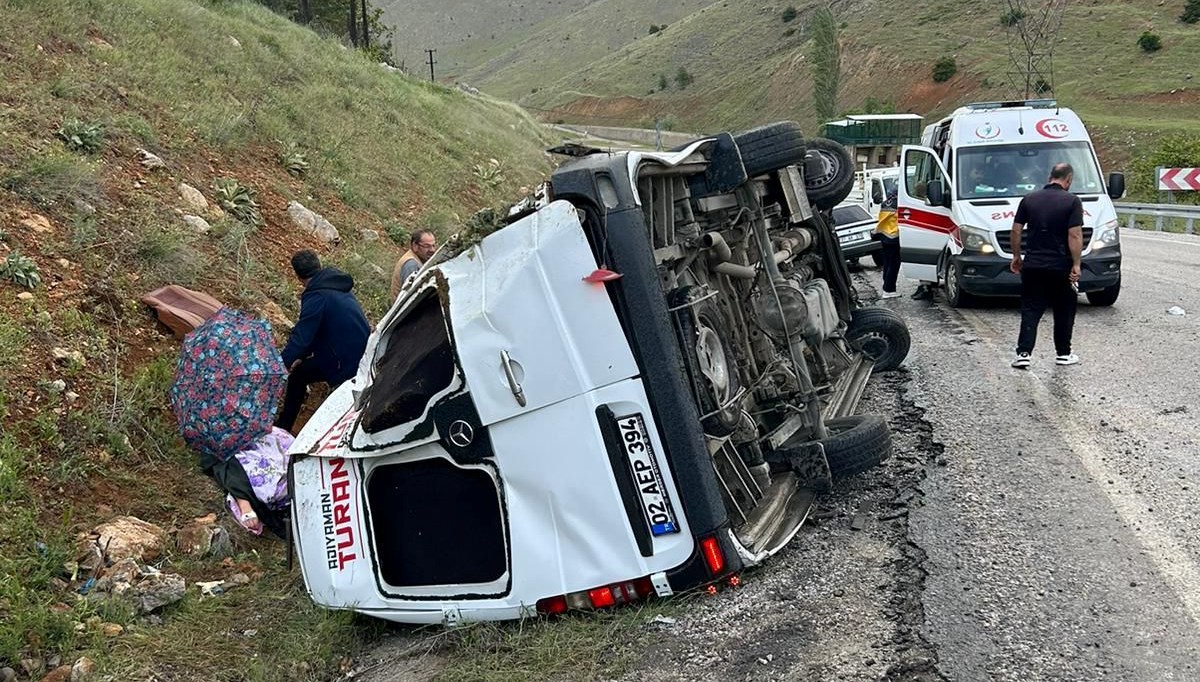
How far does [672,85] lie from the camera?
83875 millimetres

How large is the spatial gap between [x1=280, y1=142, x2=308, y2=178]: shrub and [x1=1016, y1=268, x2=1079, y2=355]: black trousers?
26.0 ft

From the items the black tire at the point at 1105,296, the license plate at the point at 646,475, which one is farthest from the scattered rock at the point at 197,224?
the black tire at the point at 1105,296

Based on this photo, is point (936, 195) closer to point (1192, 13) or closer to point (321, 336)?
point (321, 336)

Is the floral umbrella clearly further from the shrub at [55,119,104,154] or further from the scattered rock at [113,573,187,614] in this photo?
the shrub at [55,119,104,154]

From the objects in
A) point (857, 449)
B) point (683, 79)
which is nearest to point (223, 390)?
point (857, 449)

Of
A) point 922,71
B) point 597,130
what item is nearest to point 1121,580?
point 922,71

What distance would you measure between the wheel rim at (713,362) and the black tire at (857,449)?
72 centimetres

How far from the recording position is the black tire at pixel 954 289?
426 inches

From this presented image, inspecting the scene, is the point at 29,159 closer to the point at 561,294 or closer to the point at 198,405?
the point at 198,405

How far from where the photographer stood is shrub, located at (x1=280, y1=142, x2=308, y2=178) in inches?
438

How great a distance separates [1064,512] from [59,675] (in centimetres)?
481

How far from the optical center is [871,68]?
64.2m

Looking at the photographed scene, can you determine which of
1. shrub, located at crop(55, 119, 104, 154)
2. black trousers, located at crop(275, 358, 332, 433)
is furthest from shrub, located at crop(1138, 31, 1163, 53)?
black trousers, located at crop(275, 358, 332, 433)

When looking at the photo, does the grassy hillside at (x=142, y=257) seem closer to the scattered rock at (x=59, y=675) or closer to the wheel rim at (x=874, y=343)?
the scattered rock at (x=59, y=675)
